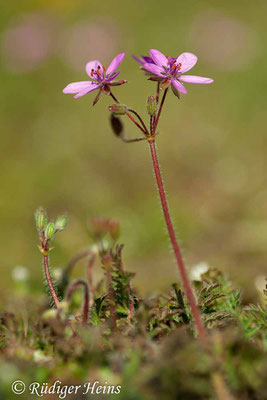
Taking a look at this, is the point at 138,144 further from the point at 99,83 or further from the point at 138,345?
the point at 138,345

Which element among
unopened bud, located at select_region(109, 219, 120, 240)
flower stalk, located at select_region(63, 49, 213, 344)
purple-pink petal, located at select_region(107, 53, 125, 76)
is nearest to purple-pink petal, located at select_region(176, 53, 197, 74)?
flower stalk, located at select_region(63, 49, 213, 344)

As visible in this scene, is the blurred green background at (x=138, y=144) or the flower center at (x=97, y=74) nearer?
the flower center at (x=97, y=74)

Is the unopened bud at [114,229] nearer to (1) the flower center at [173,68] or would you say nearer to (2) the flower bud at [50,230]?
(2) the flower bud at [50,230]

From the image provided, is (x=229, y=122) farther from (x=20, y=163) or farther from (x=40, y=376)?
(x=40, y=376)

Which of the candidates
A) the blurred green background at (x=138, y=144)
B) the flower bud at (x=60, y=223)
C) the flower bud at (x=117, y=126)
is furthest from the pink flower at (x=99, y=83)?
the blurred green background at (x=138, y=144)

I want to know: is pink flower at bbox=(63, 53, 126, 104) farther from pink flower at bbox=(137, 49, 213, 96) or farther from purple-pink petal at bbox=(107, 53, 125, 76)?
pink flower at bbox=(137, 49, 213, 96)
